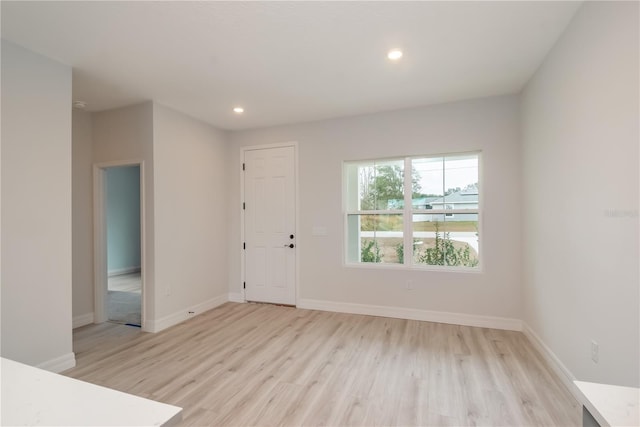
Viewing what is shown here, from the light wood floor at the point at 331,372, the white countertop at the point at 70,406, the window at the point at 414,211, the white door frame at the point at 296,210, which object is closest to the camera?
the white countertop at the point at 70,406

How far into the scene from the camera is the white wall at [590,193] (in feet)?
5.17

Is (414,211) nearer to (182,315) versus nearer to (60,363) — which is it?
(182,315)

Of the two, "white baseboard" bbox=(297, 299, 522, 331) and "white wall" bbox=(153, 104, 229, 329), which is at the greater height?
"white wall" bbox=(153, 104, 229, 329)

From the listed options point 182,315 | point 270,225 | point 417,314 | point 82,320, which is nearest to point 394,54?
point 270,225

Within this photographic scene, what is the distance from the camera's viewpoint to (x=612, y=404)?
85 cm

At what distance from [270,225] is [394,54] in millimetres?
2912

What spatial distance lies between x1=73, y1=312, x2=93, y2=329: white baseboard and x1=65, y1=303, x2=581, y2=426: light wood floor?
15cm

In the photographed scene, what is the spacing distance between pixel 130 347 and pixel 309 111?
3.44 m

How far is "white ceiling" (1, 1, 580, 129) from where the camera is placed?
1998 millimetres

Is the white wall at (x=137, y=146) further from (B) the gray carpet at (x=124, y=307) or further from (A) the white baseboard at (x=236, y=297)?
(A) the white baseboard at (x=236, y=297)

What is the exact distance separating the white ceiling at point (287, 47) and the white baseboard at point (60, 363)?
2.64 metres

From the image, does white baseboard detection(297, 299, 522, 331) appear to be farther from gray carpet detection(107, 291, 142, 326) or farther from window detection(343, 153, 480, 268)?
gray carpet detection(107, 291, 142, 326)

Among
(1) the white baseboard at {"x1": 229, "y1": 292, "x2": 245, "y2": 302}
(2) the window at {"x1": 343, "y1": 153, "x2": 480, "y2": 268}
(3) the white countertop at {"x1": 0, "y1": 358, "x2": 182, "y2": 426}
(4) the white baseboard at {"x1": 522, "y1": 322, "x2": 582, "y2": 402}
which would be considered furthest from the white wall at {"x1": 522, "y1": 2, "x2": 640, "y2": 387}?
(1) the white baseboard at {"x1": 229, "y1": 292, "x2": 245, "y2": 302}

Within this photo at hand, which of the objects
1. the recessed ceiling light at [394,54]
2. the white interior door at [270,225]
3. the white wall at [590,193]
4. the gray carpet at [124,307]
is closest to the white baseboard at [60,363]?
the gray carpet at [124,307]
